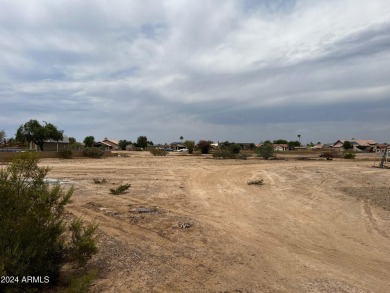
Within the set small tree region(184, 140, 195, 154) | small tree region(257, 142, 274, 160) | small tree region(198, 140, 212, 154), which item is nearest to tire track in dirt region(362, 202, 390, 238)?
small tree region(257, 142, 274, 160)

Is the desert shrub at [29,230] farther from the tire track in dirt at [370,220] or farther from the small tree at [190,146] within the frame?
the small tree at [190,146]

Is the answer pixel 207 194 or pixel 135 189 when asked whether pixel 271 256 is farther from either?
pixel 135 189

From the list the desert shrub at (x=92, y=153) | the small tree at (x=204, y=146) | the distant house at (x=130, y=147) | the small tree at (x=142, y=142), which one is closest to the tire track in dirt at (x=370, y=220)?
the desert shrub at (x=92, y=153)

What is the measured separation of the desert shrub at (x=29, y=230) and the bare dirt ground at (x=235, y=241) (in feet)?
2.44

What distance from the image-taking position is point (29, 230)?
4770 millimetres

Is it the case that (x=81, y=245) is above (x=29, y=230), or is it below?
below

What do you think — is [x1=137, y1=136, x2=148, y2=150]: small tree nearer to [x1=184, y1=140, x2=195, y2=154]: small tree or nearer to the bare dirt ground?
[x1=184, y1=140, x2=195, y2=154]: small tree

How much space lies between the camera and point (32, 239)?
15.7 ft

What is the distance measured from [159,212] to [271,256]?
13.4 ft

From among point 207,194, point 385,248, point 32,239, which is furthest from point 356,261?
point 207,194

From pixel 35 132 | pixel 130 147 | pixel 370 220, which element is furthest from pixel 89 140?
pixel 370 220

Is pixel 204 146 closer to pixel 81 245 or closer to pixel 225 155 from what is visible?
pixel 225 155

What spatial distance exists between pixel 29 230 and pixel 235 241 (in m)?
4.60

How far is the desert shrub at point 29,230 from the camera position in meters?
4.45
